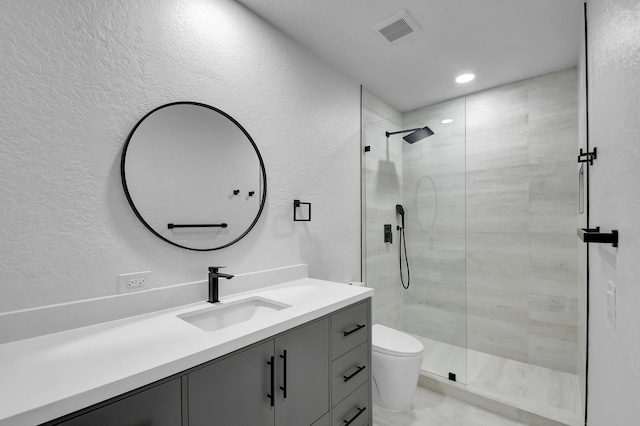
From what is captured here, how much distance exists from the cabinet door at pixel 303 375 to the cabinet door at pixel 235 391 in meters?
0.06

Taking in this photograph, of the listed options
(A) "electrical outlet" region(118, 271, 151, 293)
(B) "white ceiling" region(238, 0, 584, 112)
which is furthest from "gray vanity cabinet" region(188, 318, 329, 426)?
(B) "white ceiling" region(238, 0, 584, 112)

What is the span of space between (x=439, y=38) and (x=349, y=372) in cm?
225

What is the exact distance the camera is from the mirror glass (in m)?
1.33

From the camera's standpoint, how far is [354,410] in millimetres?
1620

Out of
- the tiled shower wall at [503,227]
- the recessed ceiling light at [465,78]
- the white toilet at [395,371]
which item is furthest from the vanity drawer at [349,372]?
the recessed ceiling light at [465,78]

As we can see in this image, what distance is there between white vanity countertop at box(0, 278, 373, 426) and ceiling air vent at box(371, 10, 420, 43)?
181cm

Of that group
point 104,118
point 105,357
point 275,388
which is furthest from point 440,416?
point 104,118

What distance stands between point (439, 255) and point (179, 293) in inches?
82.5

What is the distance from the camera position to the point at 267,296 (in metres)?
1.62

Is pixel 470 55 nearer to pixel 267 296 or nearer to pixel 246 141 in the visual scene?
pixel 246 141

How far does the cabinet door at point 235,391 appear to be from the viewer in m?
0.93

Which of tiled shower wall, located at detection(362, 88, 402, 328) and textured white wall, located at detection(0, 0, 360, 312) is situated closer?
textured white wall, located at detection(0, 0, 360, 312)

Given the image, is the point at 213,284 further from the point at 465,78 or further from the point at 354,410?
the point at 465,78

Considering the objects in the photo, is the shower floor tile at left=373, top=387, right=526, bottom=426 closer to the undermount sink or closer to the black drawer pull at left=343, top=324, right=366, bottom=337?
the black drawer pull at left=343, top=324, right=366, bottom=337
